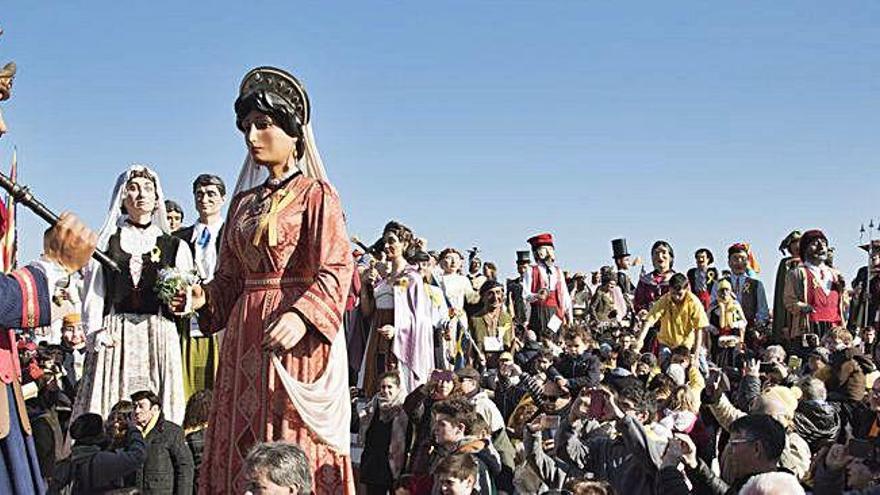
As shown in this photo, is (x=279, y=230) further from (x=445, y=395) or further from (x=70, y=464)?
(x=445, y=395)

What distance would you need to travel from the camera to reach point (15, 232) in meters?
3.65

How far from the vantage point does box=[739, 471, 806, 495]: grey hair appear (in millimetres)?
4051

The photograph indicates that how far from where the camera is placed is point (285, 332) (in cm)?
389

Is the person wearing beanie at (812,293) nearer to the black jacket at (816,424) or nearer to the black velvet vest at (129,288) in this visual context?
the black jacket at (816,424)

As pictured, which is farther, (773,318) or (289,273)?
(773,318)

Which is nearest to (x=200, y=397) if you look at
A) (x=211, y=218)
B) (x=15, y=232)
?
(x=211, y=218)

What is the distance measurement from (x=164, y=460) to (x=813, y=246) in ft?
29.9

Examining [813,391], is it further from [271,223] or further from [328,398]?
[271,223]

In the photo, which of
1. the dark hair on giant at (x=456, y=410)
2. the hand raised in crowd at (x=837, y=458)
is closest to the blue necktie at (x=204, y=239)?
the dark hair on giant at (x=456, y=410)

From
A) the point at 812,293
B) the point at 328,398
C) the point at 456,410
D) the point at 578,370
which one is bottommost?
the point at 456,410

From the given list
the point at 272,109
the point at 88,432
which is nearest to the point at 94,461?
the point at 88,432

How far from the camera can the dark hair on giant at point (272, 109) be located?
4246mm

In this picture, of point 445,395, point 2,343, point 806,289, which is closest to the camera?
point 2,343

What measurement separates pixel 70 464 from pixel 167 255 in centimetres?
138
